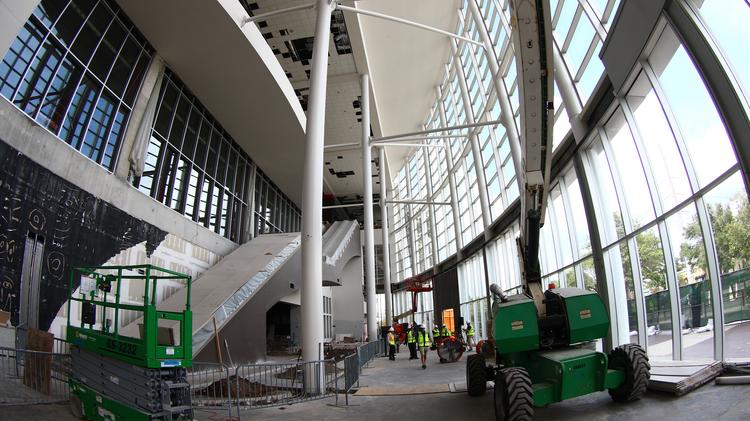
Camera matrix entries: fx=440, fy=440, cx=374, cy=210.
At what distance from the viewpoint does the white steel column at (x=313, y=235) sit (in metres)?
11.5

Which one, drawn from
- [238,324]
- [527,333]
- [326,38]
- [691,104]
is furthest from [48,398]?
[691,104]

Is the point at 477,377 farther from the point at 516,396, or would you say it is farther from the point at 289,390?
the point at 289,390

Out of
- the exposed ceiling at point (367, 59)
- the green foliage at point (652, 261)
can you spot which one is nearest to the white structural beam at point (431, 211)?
the exposed ceiling at point (367, 59)

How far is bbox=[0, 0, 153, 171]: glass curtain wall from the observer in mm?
11336

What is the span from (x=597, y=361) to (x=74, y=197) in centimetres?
1338

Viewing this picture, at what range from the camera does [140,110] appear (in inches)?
634

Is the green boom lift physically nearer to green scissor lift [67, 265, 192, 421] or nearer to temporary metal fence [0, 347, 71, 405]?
green scissor lift [67, 265, 192, 421]

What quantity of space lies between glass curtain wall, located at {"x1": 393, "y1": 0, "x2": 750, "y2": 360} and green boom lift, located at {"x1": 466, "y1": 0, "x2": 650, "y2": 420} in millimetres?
2493

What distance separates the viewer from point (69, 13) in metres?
12.9

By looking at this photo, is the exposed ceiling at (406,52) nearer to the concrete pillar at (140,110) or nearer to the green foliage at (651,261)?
the concrete pillar at (140,110)

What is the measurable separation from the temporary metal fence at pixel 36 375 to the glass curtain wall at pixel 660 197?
12055 mm

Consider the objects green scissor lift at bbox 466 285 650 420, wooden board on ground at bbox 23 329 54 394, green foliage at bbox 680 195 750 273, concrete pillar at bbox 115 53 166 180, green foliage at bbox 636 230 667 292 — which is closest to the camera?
green scissor lift at bbox 466 285 650 420

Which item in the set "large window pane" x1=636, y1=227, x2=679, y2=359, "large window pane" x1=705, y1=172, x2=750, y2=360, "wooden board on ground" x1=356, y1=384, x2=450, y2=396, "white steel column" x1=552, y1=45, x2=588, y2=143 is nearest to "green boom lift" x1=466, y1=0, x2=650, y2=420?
"large window pane" x1=705, y1=172, x2=750, y2=360

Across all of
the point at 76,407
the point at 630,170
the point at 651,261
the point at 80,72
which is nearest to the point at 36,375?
the point at 76,407
